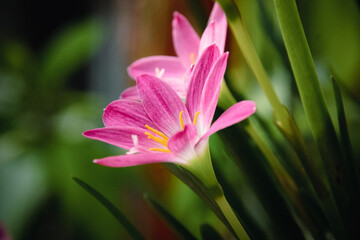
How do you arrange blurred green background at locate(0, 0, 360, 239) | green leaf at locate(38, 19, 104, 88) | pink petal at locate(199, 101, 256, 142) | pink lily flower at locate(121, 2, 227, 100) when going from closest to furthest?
pink petal at locate(199, 101, 256, 142)
pink lily flower at locate(121, 2, 227, 100)
blurred green background at locate(0, 0, 360, 239)
green leaf at locate(38, 19, 104, 88)

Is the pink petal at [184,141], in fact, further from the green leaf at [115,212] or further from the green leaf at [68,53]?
the green leaf at [68,53]

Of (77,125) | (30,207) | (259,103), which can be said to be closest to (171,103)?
(259,103)

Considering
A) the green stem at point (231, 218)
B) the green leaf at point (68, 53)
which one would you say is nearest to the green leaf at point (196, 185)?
the green stem at point (231, 218)

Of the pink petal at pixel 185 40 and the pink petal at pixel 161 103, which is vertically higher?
the pink petal at pixel 185 40

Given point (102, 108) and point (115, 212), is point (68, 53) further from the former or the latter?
point (115, 212)

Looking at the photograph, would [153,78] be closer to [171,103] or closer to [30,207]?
[171,103]

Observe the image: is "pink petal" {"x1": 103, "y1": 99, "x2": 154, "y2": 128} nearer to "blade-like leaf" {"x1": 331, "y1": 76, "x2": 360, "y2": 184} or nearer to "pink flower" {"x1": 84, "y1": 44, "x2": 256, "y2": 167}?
"pink flower" {"x1": 84, "y1": 44, "x2": 256, "y2": 167}

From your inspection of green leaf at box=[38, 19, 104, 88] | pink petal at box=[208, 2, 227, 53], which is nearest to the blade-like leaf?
pink petal at box=[208, 2, 227, 53]
